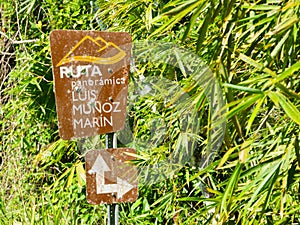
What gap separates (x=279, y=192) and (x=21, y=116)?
2353 mm

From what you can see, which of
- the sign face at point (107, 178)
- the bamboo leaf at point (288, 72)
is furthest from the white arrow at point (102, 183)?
the bamboo leaf at point (288, 72)

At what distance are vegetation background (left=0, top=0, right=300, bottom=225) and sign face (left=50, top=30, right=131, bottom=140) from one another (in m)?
0.21

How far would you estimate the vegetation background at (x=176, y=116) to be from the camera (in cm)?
173

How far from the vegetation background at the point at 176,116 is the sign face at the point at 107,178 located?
8.7 inches

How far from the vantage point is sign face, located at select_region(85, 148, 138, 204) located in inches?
89.8

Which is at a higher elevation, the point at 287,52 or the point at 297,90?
the point at 287,52

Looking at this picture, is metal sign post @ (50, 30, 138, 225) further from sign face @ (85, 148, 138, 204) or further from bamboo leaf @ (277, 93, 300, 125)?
bamboo leaf @ (277, 93, 300, 125)

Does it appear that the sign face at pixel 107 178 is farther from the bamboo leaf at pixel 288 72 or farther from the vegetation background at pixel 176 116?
the bamboo leaf at pixel 288 72

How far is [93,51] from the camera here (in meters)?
2.23

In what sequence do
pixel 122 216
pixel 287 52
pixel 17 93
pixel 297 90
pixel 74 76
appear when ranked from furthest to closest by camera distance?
pixel 17 93 < pixel 122 216 < pixel 74 76 < pixel 297 90 < pixel 287 52

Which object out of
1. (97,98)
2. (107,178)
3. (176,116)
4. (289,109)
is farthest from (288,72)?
(176,116)

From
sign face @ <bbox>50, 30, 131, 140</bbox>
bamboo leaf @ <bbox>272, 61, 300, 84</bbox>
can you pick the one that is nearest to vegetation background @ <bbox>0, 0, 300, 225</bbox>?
bamboo leaf @ <bbox>272, 61, 300, 84</bbox>

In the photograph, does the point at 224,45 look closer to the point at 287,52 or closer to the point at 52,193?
the point at 287,52

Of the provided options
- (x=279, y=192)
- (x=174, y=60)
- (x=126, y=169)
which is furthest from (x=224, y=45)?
(x=174, y=60)
